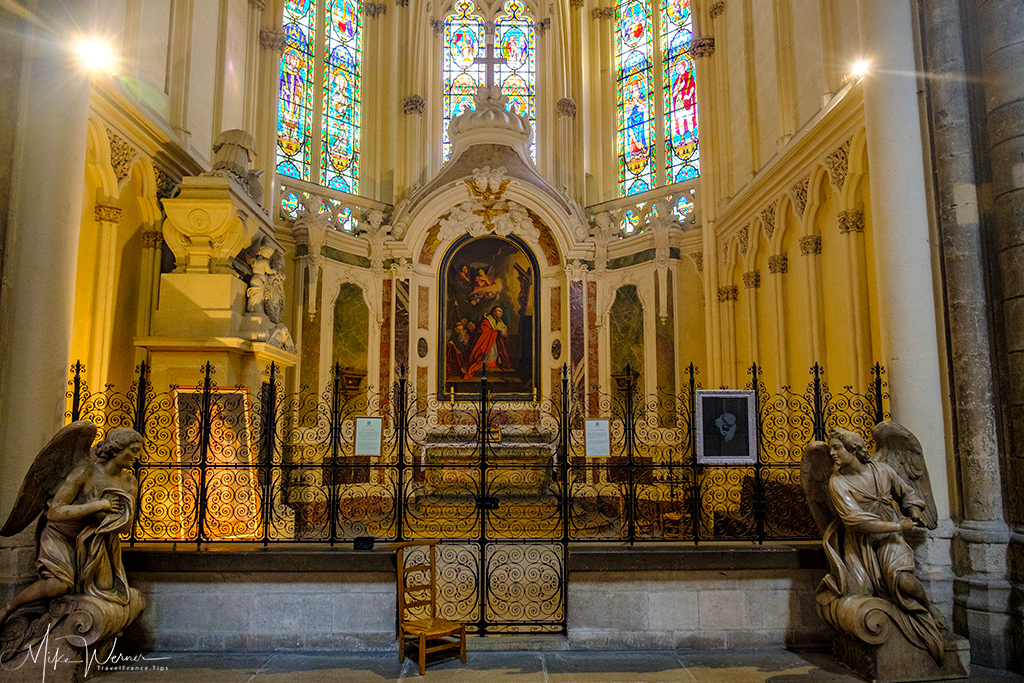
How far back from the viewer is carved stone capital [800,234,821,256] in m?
8.89

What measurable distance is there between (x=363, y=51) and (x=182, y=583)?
12746 mm

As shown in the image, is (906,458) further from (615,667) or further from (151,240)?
(151,240)

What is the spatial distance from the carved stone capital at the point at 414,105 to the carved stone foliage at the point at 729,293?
731 centimetres

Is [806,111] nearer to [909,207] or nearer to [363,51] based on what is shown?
[909,207]

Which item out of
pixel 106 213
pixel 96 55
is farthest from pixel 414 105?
pixel 96 55

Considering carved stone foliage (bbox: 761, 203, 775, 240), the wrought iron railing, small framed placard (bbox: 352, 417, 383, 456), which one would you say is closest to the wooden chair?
the wrought iron railing

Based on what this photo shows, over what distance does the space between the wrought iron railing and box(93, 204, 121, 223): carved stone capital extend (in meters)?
1.91

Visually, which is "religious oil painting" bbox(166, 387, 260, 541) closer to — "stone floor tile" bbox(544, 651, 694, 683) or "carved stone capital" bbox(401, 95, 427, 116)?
"stone floor tile" bbox(544, 651, 694, 683)

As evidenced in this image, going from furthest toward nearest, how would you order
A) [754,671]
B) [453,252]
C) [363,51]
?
[363,51] < [453,252] < [754,671]

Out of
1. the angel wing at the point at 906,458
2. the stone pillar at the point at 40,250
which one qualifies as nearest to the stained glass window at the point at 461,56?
the stone pillar at the point at 40,250

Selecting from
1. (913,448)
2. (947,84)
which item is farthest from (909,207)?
(913,448)

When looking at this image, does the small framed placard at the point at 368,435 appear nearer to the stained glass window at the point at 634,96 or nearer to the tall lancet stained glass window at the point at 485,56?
the stained glass window at the point at 634,96

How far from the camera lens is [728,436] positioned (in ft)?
19.5

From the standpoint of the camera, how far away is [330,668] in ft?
16.2
